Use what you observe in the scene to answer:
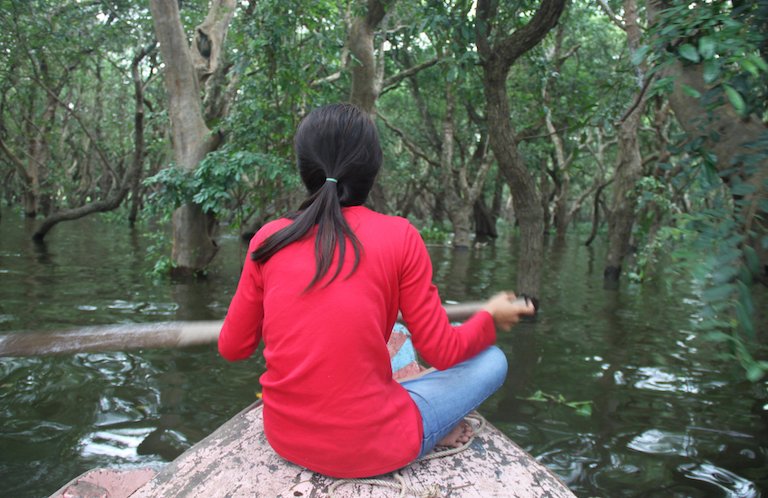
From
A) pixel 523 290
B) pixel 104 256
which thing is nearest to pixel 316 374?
pixel 523 290

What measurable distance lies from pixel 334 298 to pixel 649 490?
90.5 inches

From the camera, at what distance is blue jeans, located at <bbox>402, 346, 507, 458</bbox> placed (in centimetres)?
185

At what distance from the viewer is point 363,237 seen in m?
1.66

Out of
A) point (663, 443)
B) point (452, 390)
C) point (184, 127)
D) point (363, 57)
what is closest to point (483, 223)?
point (363, 57)

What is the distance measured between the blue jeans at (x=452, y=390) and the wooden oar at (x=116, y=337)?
0.90m

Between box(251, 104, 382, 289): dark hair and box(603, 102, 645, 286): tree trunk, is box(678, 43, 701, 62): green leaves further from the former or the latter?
box(603, 102, 645, 286): tree trunk

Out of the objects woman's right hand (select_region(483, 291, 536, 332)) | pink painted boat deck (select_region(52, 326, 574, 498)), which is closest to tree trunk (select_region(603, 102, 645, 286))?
woman's right hand (select_region(483, 291, 536, 332))

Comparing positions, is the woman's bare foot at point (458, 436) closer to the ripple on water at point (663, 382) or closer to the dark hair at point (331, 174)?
the dark hair at point (331, 174)

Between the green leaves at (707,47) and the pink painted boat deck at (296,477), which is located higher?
the green leaves at (707,47)

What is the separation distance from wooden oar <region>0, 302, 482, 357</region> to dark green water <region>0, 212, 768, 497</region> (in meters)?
0.95

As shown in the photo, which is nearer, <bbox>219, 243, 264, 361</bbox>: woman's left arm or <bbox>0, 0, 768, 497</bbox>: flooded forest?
<bbox>219, 243, 264, 361</bbox>: woman's left arm

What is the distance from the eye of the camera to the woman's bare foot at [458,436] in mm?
2037

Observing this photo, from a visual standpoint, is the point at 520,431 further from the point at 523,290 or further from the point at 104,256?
the point at 104,256

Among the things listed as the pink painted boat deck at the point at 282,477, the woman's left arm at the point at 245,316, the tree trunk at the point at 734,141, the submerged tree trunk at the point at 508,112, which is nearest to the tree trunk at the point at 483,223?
the submerged tree trunk at the point at 508,112
